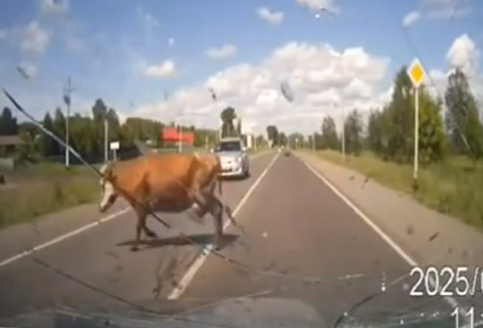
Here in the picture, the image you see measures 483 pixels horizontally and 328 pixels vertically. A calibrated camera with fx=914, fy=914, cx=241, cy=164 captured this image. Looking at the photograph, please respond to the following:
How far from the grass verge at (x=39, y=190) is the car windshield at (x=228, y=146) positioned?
60cm

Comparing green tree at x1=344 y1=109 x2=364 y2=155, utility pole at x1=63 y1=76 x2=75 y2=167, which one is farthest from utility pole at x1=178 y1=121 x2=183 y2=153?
green tree at x1=344 y1=109 x2=364 y2=155

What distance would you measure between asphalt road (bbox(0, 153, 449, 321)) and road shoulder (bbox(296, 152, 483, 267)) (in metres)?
0.13

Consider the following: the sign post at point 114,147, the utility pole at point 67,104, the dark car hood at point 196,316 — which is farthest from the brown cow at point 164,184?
the dark car hood at point 196,316

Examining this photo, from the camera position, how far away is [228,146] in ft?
14.4

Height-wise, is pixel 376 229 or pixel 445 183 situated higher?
pixel 445 183

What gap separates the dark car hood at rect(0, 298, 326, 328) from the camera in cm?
398

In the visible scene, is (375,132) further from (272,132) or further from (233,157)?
(233,157)

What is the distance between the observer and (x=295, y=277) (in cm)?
421

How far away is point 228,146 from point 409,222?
0.94m

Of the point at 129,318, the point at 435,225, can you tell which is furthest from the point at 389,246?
the point at 129,318

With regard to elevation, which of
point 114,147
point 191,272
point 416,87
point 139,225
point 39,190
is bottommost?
point 191,272

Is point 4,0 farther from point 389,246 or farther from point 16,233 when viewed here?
point 389,246

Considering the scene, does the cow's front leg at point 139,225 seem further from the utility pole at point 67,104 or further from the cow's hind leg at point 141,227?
the utility pole at point 67,104

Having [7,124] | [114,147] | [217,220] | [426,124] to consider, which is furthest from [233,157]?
[7,124]
